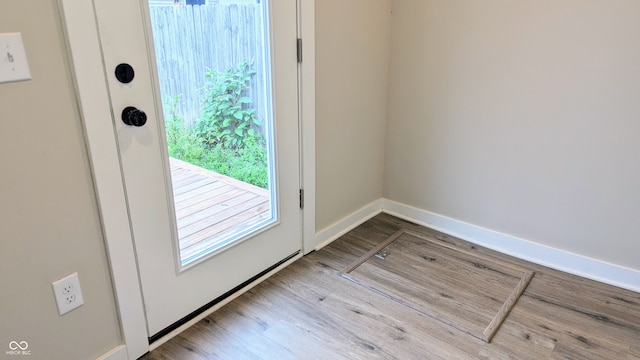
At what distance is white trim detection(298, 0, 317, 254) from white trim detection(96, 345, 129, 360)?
1.04 m

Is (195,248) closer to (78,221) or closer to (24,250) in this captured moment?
(78,221)

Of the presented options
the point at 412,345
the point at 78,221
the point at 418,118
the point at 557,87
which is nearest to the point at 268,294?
the point at 412,345

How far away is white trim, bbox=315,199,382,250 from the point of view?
2529 mm

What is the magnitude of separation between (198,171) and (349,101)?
3.34 ft

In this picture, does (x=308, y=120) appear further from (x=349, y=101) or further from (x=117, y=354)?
(x=117, y=354)

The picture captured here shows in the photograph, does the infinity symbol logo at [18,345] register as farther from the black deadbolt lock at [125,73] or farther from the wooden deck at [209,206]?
the black deadbolt lock at [125,73]

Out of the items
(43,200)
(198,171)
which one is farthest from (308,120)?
(43,200)

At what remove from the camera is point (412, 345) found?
1778mm

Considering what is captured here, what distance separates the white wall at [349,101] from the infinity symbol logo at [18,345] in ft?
4.77

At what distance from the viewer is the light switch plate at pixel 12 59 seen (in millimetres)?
1167

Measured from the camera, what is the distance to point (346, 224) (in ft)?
8.87

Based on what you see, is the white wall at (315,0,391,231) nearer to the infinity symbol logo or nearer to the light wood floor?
the light wood floor

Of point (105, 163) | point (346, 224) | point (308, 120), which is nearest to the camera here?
point (105, 163)

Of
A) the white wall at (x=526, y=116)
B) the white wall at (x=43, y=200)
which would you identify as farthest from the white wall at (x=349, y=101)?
the white wall at (x=43, y=200)
